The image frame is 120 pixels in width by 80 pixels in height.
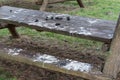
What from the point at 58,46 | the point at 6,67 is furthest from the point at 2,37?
the point at 6,67

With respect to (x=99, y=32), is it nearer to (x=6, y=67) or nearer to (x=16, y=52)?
(x=16, y=52)

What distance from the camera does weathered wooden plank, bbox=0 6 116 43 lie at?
2.97 meters

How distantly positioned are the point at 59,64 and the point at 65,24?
0.61 m

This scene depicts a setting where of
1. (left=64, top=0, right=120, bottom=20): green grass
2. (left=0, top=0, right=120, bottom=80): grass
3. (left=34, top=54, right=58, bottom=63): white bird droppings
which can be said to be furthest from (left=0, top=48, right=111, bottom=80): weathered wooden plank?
(left=64, top=0, right=120, bottom=20): green grass

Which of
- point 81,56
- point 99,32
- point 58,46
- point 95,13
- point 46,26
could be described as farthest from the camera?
point 95,13

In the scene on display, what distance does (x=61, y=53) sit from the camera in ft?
14.7

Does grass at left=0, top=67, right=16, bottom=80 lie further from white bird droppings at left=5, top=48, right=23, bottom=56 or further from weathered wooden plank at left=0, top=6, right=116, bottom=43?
weathered wooden plank at left=0, top=6, right=116, bottom=43

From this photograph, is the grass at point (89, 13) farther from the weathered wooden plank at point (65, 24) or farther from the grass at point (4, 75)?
the weathered wooden plank at point (65, 24)

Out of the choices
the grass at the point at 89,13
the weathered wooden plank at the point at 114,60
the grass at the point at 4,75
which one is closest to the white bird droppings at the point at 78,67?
the weathered wooden plank at the point at 114,60

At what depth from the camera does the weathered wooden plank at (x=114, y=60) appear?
2.63m

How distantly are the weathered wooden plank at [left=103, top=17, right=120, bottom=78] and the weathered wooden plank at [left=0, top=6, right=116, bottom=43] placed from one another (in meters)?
0.17

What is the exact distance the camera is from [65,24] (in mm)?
3311

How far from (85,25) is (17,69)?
1.19m

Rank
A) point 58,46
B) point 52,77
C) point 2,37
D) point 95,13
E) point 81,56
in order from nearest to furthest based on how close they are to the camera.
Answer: point 52,77, point 81,56, point 58,46, point 2,37, point 95,13
